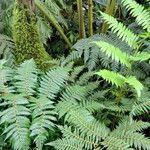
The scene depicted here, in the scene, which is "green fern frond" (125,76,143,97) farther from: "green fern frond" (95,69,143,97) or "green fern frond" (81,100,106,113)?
"green fern frond" (81,100,106,113)

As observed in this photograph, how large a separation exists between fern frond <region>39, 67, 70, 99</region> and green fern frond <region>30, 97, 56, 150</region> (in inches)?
5.2

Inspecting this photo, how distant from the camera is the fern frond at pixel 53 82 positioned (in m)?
3.03

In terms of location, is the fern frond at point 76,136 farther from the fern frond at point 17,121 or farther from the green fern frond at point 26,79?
the green fern frond at point 26,79

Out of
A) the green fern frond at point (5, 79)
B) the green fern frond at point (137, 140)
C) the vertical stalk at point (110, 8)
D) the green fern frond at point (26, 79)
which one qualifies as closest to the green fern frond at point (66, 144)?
the green fern frond at point (137, 140)

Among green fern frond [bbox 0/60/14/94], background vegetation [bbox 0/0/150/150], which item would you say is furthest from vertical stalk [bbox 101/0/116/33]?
green fern frond [bbox 0/60/14/94]

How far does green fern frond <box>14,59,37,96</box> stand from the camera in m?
2.98

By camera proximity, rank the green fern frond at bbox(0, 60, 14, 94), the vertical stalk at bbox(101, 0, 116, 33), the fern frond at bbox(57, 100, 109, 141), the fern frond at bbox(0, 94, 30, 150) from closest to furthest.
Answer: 1. the fern frond at bbox(0, 94, 30, 150)
2. the fern frond at bbox(57, 100, 109, 141)
3. the green fern frond at bbox(0, 60, 14, 94)
4. the vertical stalk at bbox(101, 0, 116, 33)

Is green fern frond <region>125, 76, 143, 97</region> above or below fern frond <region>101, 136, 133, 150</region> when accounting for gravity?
above

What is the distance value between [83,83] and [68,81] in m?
0.15

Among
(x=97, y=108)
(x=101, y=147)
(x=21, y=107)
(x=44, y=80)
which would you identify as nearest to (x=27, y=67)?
(x=44, y=80)

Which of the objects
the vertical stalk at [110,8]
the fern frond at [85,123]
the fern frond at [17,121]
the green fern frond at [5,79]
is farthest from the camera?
the vertical stalk at [110,8]

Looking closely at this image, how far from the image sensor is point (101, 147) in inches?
109

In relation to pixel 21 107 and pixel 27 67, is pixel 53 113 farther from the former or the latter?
pixel 27 67

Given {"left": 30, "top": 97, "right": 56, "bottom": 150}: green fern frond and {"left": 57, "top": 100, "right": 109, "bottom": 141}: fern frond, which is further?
{"left": 57, "top": 100, "right": 109, "bottom": 141}: fern frond
